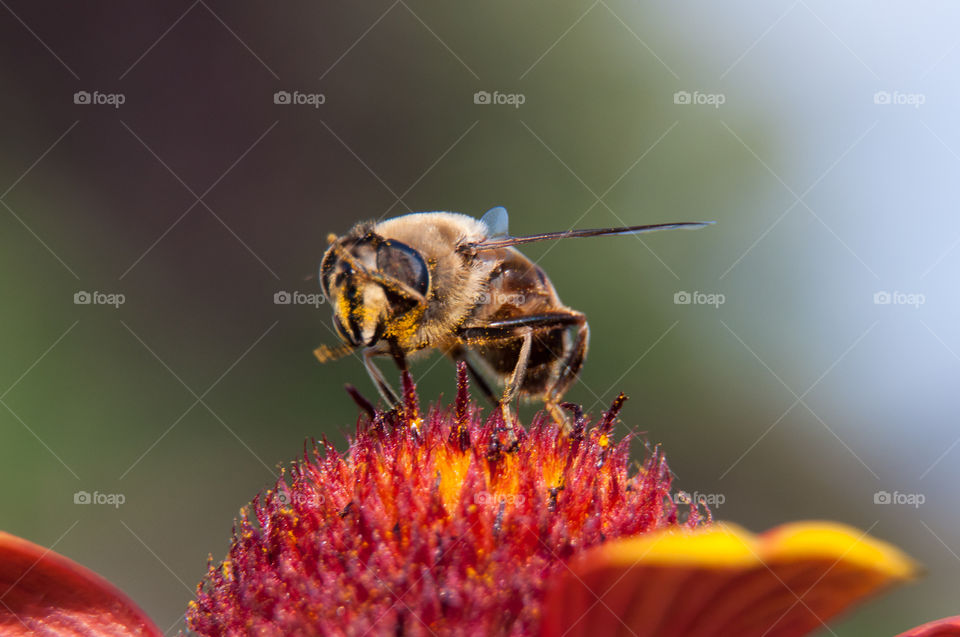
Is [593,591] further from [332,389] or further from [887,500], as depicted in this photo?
[887,500]

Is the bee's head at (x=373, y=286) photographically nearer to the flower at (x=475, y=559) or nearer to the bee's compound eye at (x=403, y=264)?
the bee's compound eye at (x=403, y=264)

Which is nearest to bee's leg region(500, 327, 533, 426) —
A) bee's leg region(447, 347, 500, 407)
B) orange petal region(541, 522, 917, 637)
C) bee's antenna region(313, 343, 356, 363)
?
bee's leg region(447, 347, 500, 407)

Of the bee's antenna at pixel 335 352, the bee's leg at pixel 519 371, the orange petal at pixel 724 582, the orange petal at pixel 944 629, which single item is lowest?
the orange petal at pixel 944 629

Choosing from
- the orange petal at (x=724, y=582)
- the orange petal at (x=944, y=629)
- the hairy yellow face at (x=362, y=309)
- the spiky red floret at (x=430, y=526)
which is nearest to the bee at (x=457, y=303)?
the hairy yellow face at (x=362, y=309)

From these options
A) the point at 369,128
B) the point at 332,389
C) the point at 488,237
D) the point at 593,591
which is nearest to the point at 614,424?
the point at 488,237

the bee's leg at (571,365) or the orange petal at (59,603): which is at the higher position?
the bee's leg at (571,365)

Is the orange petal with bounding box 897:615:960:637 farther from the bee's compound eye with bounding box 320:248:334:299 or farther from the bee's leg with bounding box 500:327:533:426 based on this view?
the bee's compound eye with bounding box 320:248:334:299
